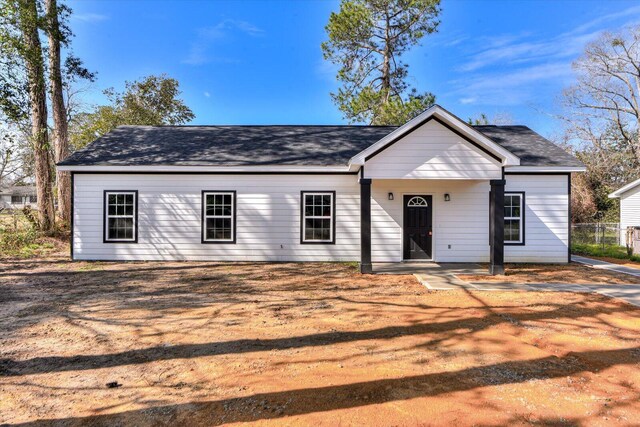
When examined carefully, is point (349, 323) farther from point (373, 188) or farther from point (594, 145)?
point (594, 145)

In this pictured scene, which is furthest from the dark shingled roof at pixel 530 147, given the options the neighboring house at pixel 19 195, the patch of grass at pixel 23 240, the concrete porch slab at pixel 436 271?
the neighboring house at pixel 19 195

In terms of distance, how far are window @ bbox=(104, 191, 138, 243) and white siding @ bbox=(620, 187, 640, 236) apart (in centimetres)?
2571

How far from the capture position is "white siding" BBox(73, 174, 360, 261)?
1088 cm

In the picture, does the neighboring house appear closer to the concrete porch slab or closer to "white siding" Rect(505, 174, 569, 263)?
the concrete porch slab

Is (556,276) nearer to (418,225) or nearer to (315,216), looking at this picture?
(418,225)

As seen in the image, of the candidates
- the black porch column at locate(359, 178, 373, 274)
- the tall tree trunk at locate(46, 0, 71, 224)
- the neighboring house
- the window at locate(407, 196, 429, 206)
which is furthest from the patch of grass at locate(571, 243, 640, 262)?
the neighboring house

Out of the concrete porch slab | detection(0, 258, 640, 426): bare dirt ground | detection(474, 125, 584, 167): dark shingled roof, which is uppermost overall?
detection(474, 125, 584, 167): dark shingled roof

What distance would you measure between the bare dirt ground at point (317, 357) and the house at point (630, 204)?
18.3 meters

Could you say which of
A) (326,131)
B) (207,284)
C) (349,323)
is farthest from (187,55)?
(349,323)

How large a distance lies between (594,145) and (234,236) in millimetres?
29495

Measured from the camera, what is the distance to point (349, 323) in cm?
514

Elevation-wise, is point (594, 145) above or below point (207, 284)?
above

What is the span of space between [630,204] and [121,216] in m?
26.9

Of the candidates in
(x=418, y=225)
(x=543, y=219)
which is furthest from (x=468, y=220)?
(x=543, y=219)
